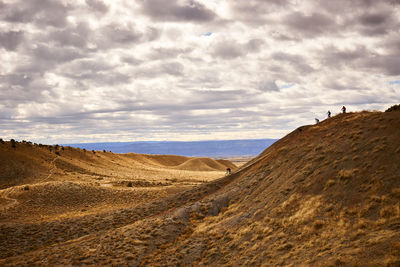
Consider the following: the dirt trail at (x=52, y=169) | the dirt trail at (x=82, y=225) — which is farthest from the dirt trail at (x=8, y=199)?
the dirt trail at (x=52, y=169)

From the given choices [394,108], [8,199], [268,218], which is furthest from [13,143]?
[394,108]

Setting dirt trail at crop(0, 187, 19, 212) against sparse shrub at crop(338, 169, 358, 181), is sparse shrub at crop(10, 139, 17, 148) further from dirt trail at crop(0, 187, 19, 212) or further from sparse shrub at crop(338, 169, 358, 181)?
sparse shrub at crop(338, 169, 358, 181)

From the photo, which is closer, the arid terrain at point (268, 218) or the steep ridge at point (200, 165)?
the arid terrain at point (268, 218)

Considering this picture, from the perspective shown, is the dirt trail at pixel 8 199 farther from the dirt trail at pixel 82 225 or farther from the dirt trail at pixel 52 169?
the dirt trail at pixel 52 169

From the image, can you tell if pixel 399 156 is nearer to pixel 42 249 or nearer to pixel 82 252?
pixel 82 252

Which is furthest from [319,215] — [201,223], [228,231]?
[201,223]

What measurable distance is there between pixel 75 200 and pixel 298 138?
29399 mm

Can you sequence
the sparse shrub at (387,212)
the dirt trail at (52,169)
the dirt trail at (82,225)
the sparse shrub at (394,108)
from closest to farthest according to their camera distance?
the sparse shrub at (387,212) → the dirt trail at (82,225) → the sparse shrub at (394,108) → the dirt trail at (52,169)

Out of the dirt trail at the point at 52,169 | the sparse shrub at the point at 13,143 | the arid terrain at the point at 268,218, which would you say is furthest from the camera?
the sparse shrub at the point at 13,143

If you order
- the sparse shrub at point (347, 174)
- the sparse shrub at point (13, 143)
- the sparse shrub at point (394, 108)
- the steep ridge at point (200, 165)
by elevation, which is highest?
the sparse shrub at point (394, 108)

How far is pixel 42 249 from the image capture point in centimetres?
2094

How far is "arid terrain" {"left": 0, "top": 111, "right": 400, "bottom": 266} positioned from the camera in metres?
13.0

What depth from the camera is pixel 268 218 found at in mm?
17625

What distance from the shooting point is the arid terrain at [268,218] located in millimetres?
13031
